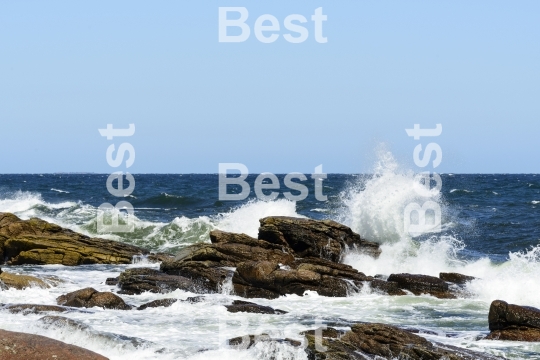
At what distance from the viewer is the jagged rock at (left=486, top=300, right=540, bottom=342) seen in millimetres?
11141

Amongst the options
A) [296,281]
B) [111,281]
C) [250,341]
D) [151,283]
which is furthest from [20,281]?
[250,341]

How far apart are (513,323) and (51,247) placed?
11.8 meters

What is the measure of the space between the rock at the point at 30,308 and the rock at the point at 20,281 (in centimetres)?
242

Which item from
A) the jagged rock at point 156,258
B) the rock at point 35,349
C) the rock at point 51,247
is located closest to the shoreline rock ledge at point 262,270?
the jagged rock at point 156,258

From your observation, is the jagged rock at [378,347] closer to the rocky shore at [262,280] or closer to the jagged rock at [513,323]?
the rocky shore at [262,280]

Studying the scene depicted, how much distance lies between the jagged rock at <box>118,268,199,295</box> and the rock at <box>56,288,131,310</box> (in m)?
1.44

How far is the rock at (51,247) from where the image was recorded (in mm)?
18891

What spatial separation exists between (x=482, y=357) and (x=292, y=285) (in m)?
5.58

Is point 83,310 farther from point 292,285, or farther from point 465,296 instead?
point 465,296

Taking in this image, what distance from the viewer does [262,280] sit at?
14820mm

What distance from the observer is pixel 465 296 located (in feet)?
50.6

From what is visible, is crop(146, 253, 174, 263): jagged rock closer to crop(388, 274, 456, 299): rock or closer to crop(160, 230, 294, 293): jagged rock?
crop(160, 230, 294, 293): jagged rock

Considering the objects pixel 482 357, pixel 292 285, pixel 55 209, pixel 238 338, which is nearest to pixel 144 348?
pixel 238 338

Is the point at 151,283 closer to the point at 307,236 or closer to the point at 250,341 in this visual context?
the point at 307,236
